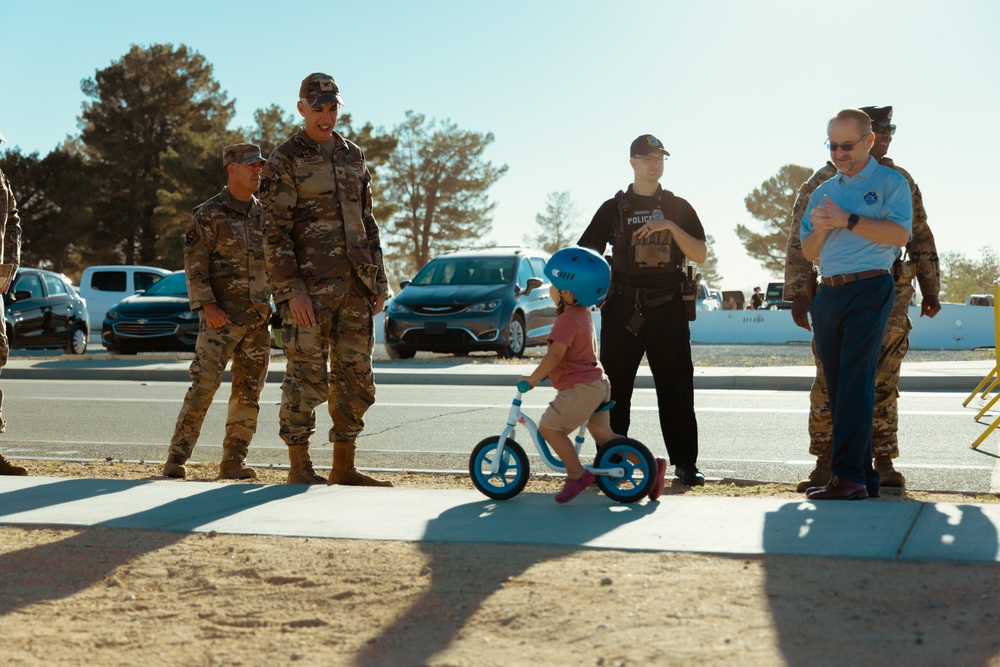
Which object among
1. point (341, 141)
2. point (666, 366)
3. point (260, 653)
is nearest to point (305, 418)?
point (341, 141)

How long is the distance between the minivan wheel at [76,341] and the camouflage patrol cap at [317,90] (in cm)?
1636

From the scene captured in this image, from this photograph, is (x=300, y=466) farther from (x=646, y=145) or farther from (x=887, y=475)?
(x=887, y=475)

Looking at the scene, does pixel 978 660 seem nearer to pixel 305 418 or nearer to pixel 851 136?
pixel 851 136

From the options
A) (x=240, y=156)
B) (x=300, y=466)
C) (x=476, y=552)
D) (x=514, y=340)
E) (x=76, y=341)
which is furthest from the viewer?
(x=76, y=341)

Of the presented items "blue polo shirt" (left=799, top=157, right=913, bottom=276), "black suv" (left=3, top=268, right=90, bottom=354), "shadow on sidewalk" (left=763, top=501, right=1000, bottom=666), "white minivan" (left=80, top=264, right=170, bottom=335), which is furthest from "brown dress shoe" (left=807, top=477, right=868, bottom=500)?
"white minivan" (left=80, top=264, right=170, bottom=335)

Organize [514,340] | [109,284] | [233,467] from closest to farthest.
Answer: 1. [233,467]
2. [514,340]
3. [109,284]

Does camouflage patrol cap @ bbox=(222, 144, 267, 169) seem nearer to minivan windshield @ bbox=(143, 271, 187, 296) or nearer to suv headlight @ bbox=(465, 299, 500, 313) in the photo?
suv headlight @ bbox=(465, 299, 500, 313)

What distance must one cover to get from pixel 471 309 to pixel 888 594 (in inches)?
547

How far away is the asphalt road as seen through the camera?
811cm

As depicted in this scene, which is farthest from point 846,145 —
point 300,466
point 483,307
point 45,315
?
point 45,315

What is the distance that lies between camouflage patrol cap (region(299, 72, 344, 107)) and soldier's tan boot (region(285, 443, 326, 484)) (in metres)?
1.83

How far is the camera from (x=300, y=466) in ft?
21.5

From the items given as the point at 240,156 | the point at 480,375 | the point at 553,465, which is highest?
the point at 240,156

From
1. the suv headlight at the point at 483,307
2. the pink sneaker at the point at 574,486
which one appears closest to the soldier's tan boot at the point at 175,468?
the pink sneaker at the point at 574,486
